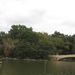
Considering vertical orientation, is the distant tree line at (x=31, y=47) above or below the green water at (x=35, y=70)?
above

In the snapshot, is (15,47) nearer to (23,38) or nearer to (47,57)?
(23,38)

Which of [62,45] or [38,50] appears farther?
[62,45]

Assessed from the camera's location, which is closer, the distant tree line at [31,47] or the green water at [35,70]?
the green water at [35,70]

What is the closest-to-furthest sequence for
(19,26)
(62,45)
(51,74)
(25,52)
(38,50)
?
(51,74) < (38,50) < (25,52) < (62,45) < (19,26)

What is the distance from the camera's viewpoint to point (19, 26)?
78.7m

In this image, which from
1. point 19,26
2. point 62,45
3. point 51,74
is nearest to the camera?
point 51,74

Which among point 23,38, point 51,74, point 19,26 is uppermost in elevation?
point 19,26

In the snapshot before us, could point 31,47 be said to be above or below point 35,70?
above

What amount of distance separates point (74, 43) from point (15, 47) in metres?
34.4

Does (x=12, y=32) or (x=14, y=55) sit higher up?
(x=12, y=32)

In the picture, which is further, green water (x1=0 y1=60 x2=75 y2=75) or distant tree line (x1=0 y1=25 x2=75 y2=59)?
distant tree line (x1=0 y1=25 x2=75 y2=59)

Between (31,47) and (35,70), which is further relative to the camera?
(31,47)

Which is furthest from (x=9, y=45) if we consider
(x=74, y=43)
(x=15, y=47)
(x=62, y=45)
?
(x=74, y=43)

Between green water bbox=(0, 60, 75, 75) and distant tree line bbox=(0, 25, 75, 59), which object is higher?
distant tree line bbox=(0, 25, 75, 59)
